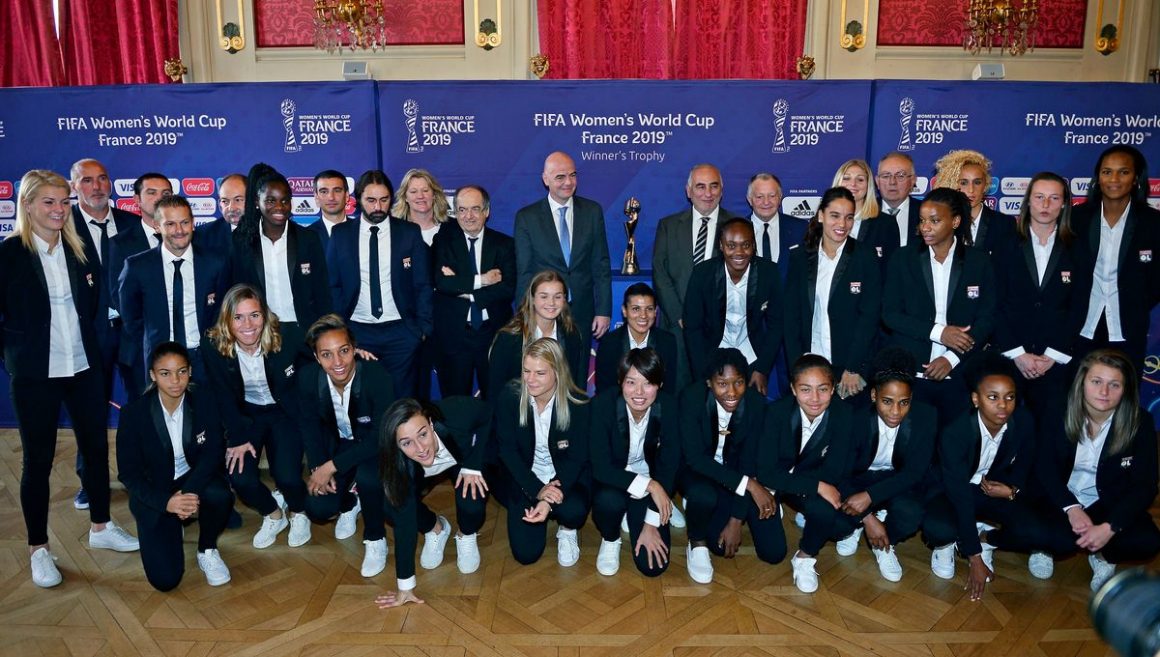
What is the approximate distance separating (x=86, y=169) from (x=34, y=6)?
3.67 m

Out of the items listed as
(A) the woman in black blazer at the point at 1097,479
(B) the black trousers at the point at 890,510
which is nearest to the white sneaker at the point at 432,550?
(B) the black trousers at the point at 890,510

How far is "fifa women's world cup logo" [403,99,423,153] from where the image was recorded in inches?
194

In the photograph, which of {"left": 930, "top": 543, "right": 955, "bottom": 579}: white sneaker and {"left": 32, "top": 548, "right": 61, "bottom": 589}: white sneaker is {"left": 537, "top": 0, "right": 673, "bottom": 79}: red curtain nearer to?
{"left": 930, "top": 543, "right": 955, "bottom": 579}: white sneaker

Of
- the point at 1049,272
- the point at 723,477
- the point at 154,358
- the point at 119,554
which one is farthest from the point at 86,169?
the point at 1049,272

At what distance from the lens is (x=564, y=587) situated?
3.23m

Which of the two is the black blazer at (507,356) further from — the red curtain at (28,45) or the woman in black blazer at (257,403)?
the red curtain at (28,45)

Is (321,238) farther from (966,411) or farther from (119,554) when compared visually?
(966,411)

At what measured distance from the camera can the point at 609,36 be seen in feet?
21.2

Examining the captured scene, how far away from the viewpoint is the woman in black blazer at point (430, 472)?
303 centimetres

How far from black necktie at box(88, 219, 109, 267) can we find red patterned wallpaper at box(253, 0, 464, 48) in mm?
3260

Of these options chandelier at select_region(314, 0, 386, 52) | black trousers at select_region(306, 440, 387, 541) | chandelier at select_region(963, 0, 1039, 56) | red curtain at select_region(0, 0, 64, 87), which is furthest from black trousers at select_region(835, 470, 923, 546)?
red curtain at select_region(0, 0, 64, 87)

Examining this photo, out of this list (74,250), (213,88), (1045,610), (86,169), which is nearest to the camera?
(1045,610)

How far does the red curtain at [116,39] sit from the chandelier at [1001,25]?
6.59 metres

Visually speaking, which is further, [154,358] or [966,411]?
[966,411]
